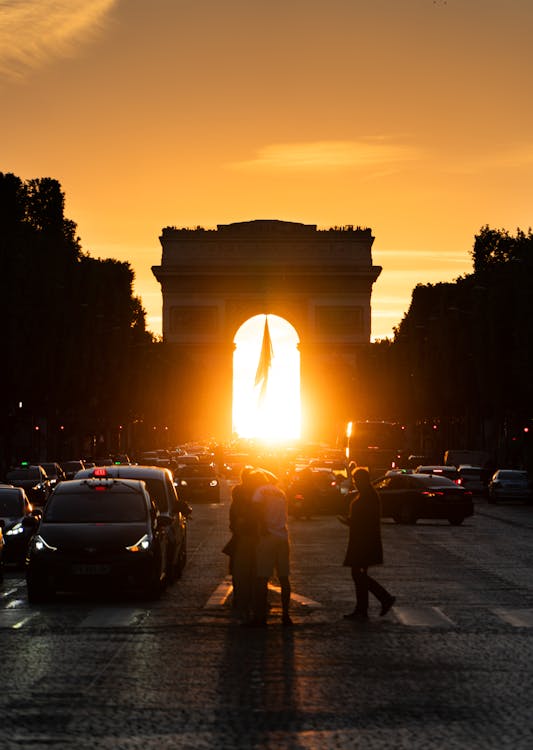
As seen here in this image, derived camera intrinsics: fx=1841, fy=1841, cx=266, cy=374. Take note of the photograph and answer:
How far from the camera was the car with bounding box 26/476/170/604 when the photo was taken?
2205 centimetres

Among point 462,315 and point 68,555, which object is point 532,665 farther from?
point 462,315

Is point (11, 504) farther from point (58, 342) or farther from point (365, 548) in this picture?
point (58, 342)

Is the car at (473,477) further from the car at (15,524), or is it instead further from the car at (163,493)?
the car at (163,493)

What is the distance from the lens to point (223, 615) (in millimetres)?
20312

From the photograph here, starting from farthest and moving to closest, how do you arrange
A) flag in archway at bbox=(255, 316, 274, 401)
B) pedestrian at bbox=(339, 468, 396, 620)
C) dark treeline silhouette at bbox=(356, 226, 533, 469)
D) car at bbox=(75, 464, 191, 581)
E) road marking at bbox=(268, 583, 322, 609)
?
dark treeline silhouette at bbox=(356, 226, 533, 469) < flag in archway at bbox=(255, 316, 274, 401) < car at bbox=(75, 464, 191, 581) < road marking at bbox=(268, 583, 322, 609) < pedestrian at bbox=(339, 468, 396, 620)

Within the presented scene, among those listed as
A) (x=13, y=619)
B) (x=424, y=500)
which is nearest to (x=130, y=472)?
(x=13, y=619)

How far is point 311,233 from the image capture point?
509ft

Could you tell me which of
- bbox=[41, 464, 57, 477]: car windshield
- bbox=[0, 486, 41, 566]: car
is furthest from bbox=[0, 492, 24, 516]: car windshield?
bbox=[41, 464, 57, 477]: car windshield

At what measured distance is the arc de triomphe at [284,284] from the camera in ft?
506

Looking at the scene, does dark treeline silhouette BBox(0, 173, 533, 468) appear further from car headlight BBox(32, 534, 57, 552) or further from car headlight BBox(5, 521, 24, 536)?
car headlight BBox(32, 534, 57, 552)

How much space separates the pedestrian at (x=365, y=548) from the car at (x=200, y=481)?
155ft

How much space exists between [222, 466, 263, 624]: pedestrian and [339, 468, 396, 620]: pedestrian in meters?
1.06

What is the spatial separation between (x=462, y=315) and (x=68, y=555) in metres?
82.1

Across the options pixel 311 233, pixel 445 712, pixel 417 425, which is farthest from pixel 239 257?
pixel 445 712
